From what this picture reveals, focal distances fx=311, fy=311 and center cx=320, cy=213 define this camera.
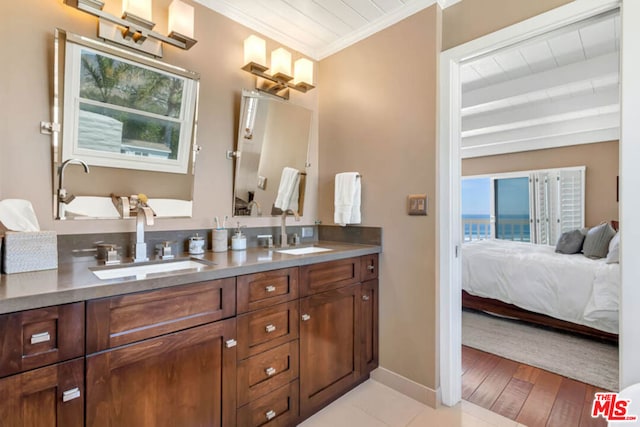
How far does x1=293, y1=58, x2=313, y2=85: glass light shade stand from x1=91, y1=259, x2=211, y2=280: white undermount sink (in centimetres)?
146

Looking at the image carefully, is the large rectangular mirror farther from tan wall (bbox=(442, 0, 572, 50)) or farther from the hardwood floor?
the hardwood floor

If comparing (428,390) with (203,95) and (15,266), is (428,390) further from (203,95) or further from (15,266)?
(203,95)

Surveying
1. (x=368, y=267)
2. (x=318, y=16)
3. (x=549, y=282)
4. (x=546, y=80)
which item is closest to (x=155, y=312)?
(x=368, y=267)

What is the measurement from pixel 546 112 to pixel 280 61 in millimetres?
3559

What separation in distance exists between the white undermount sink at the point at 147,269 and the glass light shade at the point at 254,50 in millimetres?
1303

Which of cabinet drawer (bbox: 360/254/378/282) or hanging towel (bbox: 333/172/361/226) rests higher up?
hanging towel (bbox: 333/172/361/226)

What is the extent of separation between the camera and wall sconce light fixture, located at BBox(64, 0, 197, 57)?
4.77 ft

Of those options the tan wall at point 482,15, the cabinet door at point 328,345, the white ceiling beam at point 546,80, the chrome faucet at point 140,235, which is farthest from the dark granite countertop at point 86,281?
the white ceiling beam at point 546,80

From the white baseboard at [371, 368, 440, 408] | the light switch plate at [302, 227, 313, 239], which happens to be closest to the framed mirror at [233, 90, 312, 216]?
the light switch plate at [302, 227, 313, 239]

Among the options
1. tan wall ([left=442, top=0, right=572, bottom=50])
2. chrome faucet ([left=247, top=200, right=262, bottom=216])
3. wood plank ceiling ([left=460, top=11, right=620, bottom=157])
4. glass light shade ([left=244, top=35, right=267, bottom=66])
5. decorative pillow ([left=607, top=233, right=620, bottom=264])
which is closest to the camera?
tan wall ([left=442, top=0, right=572, bottom=50])

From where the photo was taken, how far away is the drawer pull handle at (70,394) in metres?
0.95

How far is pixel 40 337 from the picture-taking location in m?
0.92

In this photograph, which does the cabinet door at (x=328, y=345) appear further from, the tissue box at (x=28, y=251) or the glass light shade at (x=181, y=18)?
the glass light shade at (x=181, y=18)

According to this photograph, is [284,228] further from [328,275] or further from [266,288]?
[266,288]
